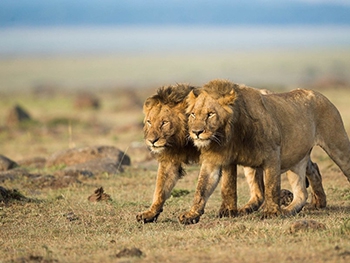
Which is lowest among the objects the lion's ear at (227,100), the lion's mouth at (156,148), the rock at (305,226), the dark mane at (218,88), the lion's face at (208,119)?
the rock at (305,226)

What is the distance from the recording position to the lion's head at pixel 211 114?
851 cm

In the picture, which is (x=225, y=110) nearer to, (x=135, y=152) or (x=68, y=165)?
(x=68, y=165)

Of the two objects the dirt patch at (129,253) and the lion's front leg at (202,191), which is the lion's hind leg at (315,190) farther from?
the dirt patch at (129,253)

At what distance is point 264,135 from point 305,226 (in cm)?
143

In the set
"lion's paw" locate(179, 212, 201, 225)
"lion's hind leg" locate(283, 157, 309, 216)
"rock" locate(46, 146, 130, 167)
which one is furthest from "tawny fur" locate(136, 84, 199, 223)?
"rock" locate(46, 146, 130, 167)

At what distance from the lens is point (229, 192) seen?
31.2 feet

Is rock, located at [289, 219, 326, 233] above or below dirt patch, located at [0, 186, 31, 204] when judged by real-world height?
above

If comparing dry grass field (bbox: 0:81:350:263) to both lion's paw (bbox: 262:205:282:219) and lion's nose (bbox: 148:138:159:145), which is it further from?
lion's nose (bbox: 148:138:159:145)

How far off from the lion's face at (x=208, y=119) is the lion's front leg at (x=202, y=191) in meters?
0.34

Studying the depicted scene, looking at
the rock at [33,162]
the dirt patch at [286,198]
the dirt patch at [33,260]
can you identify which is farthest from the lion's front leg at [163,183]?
the rock at [33,162]

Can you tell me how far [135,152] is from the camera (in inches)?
679

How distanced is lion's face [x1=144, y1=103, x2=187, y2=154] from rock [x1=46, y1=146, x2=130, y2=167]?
5628 millimetres

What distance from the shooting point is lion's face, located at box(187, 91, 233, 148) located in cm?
850

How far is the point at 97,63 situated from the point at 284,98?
12083 cm
